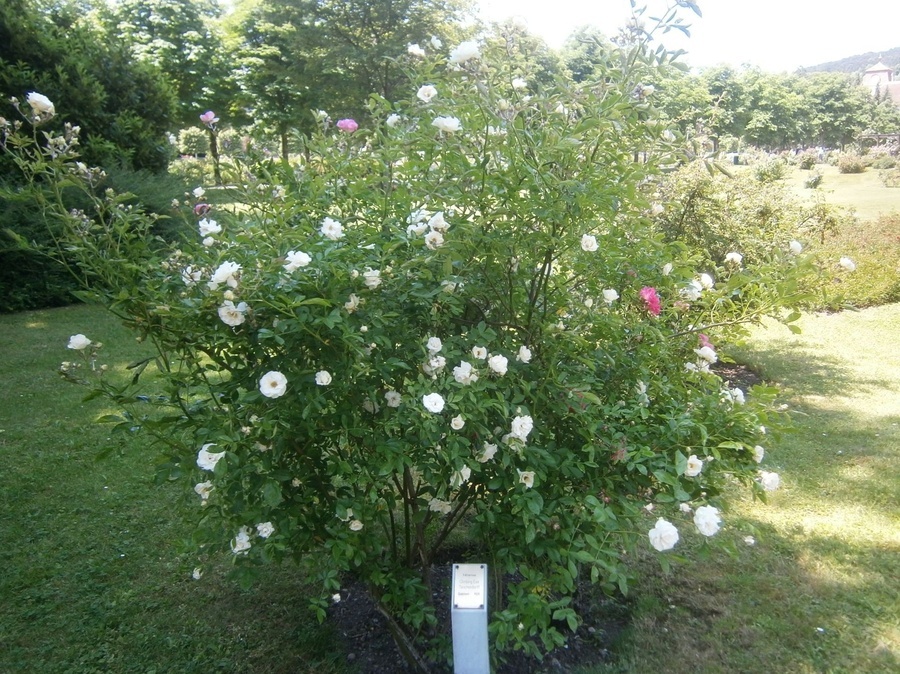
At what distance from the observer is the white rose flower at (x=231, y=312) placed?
191cm

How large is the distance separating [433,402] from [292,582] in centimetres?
188

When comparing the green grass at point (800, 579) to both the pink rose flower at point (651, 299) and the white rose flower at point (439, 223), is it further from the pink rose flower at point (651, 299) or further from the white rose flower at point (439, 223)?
the white rose flower at point (439, 223)

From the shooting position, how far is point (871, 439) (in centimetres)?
518

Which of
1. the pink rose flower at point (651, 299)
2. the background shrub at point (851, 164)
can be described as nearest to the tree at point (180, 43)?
the pink rose flower at point (651, 299)

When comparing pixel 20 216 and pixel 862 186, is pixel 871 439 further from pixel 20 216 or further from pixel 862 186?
pixel 862 186

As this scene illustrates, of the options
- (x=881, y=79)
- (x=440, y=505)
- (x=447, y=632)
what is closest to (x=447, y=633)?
(x=447, y=632)

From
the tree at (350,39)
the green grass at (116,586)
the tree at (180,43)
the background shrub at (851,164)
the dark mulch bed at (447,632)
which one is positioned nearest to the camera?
the dark mulch bed at (447,632)

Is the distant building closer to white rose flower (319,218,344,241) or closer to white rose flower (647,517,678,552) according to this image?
white rose flower (647,517,678,552)

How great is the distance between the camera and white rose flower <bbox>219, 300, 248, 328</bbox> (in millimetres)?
1914

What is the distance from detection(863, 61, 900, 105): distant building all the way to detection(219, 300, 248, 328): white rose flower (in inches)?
3145

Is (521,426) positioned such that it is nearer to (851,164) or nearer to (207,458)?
(207,458)

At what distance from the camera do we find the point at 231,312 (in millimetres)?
1917

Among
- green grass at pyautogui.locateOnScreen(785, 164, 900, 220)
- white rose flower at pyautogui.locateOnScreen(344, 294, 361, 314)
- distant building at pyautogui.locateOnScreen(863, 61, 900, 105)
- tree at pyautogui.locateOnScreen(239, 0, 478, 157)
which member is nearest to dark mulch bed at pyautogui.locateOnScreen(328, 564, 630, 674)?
white rose flower at pyautogui.locateOnScreen(344, 294, 361, 314)

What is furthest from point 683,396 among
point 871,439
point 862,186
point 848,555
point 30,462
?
point 862,186
